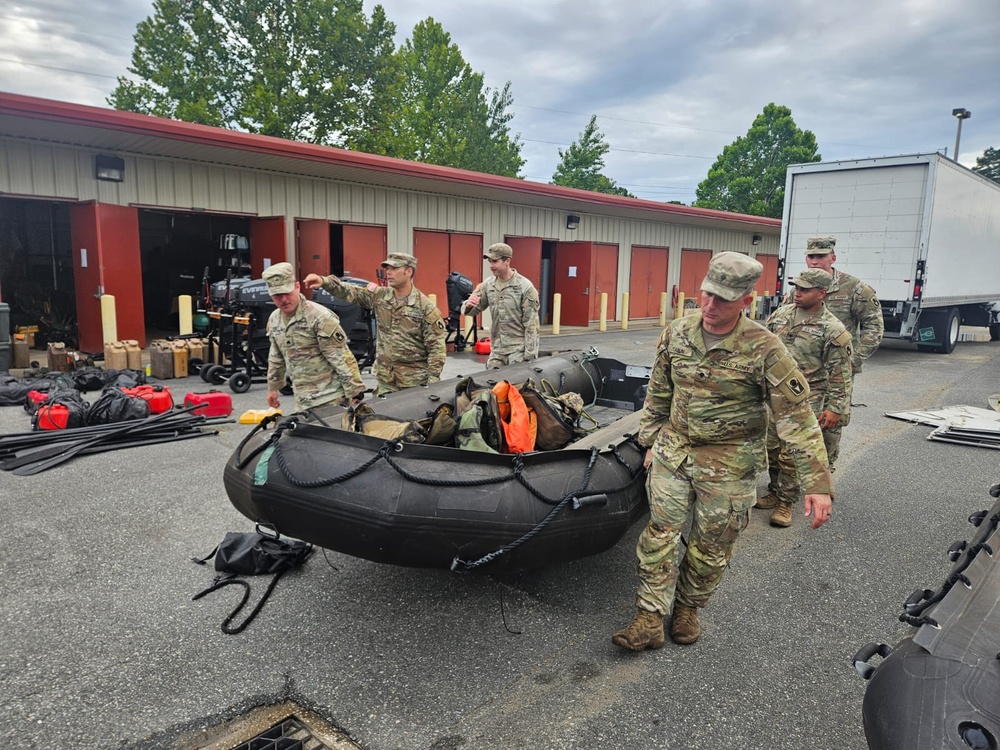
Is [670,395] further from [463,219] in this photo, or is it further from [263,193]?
[463,219]

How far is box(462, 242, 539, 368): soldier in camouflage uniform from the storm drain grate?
421cm

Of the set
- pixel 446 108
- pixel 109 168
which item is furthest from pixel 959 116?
pixel 109 168

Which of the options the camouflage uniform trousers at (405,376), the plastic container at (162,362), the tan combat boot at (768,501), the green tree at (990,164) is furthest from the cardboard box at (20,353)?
the green tree at (990,164)

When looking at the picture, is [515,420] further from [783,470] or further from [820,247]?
[820,247]

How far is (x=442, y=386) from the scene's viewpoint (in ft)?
14.9

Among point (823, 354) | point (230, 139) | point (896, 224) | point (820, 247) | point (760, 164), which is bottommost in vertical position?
point (823, 354)

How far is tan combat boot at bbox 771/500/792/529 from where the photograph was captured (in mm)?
4500

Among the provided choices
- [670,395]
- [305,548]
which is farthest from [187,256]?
[670,395]

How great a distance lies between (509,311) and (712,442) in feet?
11.5

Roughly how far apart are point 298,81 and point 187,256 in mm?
13316

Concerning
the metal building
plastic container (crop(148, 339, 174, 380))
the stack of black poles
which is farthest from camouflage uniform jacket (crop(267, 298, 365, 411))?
the metal building

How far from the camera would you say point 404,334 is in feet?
17.0

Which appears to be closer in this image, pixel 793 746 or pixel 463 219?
pixel 793 746

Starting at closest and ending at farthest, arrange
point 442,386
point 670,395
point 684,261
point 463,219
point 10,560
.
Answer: point 670,395, point 10,560, point 442,386, point 463,219, point 684,261
